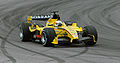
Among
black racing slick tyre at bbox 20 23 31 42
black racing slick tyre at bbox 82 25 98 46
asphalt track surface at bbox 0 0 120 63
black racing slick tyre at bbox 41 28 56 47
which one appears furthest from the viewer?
asphalt track surface at bbox 0 0 120 63

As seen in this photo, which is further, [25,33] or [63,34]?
[25,33]

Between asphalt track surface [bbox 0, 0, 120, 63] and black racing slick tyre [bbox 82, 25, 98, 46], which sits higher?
asphalt track surface [bbox 0, 0, 120, 63]

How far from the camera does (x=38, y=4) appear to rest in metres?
32.0

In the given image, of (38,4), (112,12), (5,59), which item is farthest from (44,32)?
(38,4)

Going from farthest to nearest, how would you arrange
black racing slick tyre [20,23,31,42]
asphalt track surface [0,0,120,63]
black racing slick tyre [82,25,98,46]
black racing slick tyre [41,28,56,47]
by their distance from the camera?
asphalt track surface [0,0,120,63] → black racing slick tyre [20,23,31,42] → black racing slick tyre [82,25,98,46] → black racing slick tyre [41,28,56,47]

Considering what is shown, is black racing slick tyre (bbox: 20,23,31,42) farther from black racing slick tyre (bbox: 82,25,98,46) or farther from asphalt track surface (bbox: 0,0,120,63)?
black racing slick tyre (bbox: 82,25,98,46)

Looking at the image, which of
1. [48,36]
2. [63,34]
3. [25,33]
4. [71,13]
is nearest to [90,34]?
[63,34]

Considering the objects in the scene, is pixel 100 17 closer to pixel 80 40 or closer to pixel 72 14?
pixel 72 14

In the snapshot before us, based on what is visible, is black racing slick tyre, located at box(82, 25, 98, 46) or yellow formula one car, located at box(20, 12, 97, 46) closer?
yellow formula one car, located at box(20, 12, 97, 46)

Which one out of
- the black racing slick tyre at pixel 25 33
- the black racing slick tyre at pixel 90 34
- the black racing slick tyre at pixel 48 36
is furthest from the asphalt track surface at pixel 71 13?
the black racing slick tyre at pixel 48 36

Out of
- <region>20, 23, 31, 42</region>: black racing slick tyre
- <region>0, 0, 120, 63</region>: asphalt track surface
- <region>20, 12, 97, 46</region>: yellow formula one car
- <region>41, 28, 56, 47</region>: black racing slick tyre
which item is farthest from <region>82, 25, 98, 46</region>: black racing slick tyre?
<region>20, 23, 31, 42</region>: black racing slick tyre

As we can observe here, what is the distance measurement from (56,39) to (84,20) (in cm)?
1227

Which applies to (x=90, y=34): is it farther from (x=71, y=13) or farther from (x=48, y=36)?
(x=71, y=13)

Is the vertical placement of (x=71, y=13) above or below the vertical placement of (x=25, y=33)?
above
